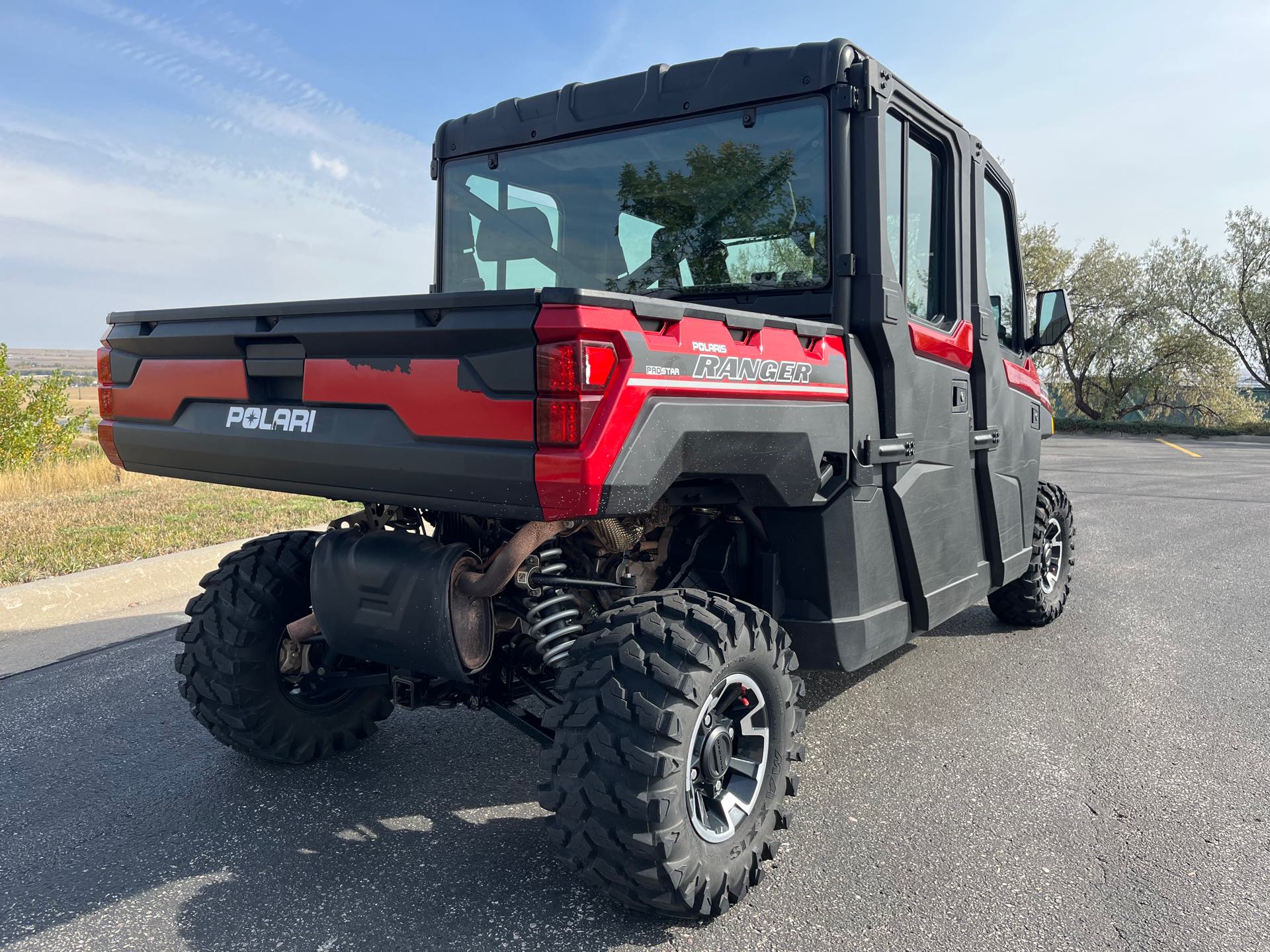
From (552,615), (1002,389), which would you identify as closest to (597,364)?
(552,615)

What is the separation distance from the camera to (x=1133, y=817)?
123 inches

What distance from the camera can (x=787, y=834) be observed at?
304cm

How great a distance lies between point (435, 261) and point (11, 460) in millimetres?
13455

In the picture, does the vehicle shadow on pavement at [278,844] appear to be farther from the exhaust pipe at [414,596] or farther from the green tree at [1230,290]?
the green tree at [1230,290]

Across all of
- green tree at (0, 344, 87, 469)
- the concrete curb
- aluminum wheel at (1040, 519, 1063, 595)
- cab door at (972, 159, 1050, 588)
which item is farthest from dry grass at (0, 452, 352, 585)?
aluminum wheel at (1040, 519, 1063, 595)

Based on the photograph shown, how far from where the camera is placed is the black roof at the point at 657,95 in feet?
10.5

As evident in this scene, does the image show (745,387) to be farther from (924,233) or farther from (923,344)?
(924,233)

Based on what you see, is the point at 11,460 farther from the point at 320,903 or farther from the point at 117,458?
the point at 320,903

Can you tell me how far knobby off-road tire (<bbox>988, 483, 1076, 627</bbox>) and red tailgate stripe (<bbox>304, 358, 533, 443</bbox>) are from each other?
12.3 feet

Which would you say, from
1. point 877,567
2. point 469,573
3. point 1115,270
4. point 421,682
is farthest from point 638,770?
point 1115,270

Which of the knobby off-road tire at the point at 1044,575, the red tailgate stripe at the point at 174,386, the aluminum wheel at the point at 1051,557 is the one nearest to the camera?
the red tailgate stripe at the point at 174,386

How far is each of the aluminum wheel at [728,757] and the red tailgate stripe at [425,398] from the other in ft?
3.15

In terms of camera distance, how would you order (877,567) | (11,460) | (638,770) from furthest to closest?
(11,460), (877,567), (638,770)

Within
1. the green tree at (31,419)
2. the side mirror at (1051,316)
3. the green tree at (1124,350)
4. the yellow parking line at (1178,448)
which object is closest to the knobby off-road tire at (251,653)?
the side mirror at (1051,316)
